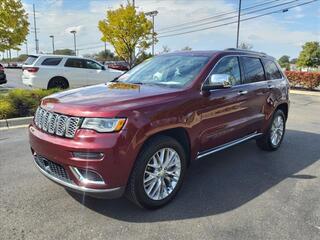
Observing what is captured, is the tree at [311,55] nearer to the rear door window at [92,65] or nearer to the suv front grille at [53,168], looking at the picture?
the rear door window at [92,65]

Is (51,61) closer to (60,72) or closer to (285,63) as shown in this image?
(60,72)

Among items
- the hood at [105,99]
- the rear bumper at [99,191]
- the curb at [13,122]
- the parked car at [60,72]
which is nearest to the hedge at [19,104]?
the curb at [13,122]

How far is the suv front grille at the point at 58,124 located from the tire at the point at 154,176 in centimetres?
70

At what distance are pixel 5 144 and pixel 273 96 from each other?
487cm

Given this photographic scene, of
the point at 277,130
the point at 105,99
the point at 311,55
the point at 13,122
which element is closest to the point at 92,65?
the point at 13,122

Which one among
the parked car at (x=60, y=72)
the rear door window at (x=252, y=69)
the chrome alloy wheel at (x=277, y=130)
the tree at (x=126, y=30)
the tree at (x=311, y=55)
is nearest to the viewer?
the rear door window at (x=252, y=69)

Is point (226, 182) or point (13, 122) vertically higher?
point (13, 122)

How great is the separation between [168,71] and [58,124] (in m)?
1.79

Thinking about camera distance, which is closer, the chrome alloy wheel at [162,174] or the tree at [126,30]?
the chrome alloy wheel at [162,174]

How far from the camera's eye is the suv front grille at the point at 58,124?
308cm

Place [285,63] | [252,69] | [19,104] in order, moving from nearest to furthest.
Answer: [252,69] < [19,104] < [285,63]

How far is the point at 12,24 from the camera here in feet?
Answer: 45.4

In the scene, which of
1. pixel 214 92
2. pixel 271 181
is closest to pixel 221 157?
pixel 271 181

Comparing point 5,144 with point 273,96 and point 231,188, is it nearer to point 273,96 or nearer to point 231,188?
point 231,188
